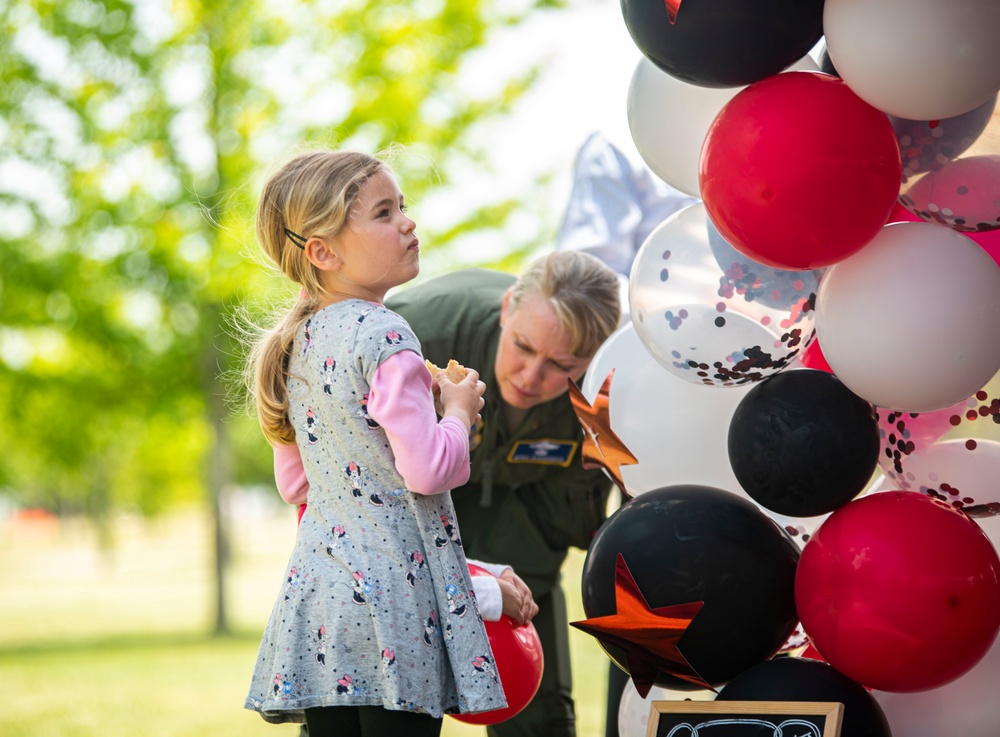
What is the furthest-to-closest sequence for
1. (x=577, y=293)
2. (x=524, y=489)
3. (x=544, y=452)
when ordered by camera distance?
(x=524, y=489)
(x=544, y=452)
(x=577, y=293)

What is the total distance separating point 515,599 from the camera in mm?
2262

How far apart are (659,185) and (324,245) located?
1903mm

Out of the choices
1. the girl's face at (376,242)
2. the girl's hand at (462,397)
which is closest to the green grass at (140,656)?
the girl's hand at (462,397)

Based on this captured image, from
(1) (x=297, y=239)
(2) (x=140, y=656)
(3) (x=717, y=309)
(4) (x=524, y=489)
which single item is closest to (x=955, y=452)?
(3) (x=717, y=309)

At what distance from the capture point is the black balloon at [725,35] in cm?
184

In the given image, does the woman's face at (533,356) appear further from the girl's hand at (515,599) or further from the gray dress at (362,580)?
the gray dress at (362,580)

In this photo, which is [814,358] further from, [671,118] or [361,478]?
[361,478]

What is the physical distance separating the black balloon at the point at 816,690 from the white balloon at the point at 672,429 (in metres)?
0.53

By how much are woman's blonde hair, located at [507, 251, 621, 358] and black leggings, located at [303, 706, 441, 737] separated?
3.94 feet

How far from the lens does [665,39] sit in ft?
6.20

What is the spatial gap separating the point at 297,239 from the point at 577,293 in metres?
1.04

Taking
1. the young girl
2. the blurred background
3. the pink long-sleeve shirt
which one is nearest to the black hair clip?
the young girl

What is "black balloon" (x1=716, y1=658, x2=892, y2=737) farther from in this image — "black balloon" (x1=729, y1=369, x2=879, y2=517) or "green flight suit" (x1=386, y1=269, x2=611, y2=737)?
"green flight suit" (x1=386, y1=269, x2=611, y2=737)

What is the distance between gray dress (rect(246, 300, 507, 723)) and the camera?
1829 mm
